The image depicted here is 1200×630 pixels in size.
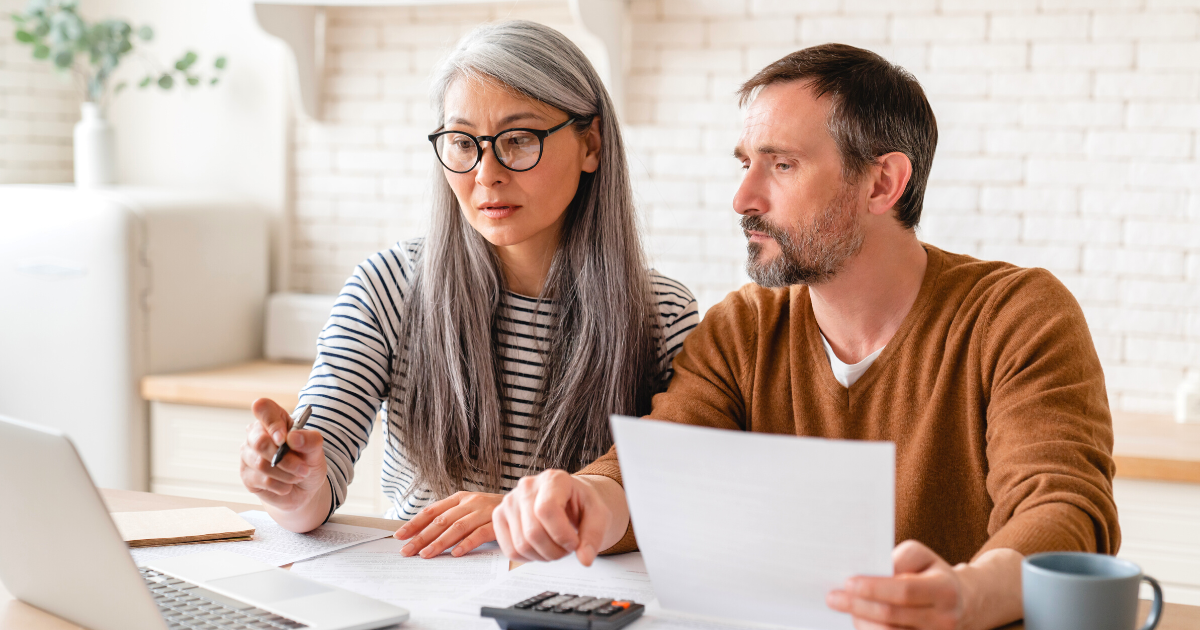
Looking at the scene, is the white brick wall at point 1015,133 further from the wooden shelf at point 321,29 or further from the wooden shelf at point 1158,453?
the wooden shelf at point 1158,453

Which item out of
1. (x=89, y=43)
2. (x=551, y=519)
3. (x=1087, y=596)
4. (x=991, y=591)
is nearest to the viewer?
(x=1087, y=596)

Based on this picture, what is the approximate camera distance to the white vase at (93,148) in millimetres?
3213

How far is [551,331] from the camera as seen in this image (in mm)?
1770

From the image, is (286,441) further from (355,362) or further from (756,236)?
(756,236)

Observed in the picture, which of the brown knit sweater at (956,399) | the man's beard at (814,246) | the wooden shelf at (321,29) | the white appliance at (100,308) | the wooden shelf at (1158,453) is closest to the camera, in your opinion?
the brown knit sweater at (956,399)

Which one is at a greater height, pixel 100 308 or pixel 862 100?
pixel 862 100

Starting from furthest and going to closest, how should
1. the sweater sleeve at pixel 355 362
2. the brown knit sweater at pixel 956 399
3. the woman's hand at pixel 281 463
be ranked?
the sweater sleeve at pixel 355 362, the woman's hand at pixel 281 463, the brown knit sweater at pixel 956 399

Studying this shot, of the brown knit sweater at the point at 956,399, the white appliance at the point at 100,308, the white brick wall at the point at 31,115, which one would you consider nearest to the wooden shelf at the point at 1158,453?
the brown knit sweater at the point at 956,399

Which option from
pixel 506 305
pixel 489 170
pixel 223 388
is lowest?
pixel 223 388

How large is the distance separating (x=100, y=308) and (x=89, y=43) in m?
0.84

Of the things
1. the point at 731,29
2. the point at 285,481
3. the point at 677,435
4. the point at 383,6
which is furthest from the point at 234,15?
the point at 677,435

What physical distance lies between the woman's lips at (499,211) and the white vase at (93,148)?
6.91 feet

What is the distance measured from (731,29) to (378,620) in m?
2.18

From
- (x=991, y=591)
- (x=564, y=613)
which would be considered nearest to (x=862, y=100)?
(x=991, y=591)
